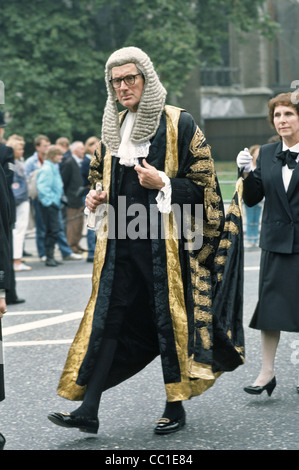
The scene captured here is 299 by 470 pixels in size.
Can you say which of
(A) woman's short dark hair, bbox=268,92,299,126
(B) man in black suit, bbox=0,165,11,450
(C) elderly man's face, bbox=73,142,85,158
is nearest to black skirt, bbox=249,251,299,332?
(A) woman's short dark hair, bbox=268,92,299,126

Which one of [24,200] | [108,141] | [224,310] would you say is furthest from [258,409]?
[24,200]

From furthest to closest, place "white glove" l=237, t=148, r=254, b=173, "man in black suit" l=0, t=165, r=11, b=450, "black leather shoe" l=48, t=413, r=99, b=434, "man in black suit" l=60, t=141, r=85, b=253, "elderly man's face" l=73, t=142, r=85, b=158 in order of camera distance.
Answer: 1. "elderly man's face" l=73, t=142, r=85, b=158
2. "man in black suit" l=60, t=141, r=85, b=253
3. "white glove" l=237, t=148, r=254, b=173
4. "black leather shoe" l=48, t=413, r=99, b=434
5. "man in black suit" l=0, t=165, r=11, b=450

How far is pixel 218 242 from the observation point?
4.82m

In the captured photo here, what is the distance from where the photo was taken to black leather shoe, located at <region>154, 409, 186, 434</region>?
4605 mm

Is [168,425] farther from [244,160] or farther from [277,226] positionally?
[244,160]

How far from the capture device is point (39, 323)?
8102 millimetres

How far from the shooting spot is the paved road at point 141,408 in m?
4.47

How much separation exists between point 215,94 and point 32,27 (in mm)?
22383

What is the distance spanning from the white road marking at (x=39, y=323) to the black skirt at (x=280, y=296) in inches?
116

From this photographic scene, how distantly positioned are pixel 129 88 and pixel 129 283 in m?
0.99

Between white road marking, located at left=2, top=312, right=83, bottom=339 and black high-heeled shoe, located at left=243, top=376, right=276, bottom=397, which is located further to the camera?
white road marking, located at left=2, top=312, right=83, bottom=339

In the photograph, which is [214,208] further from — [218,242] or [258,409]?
[258,409]

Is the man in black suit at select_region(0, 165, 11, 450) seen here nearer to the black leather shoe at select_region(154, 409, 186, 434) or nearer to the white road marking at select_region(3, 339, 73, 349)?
the black leather shoe at select_region(154, 409, 186, 434)

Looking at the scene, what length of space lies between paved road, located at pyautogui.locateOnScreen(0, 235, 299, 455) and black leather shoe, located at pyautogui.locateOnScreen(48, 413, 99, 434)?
7 centimetres
